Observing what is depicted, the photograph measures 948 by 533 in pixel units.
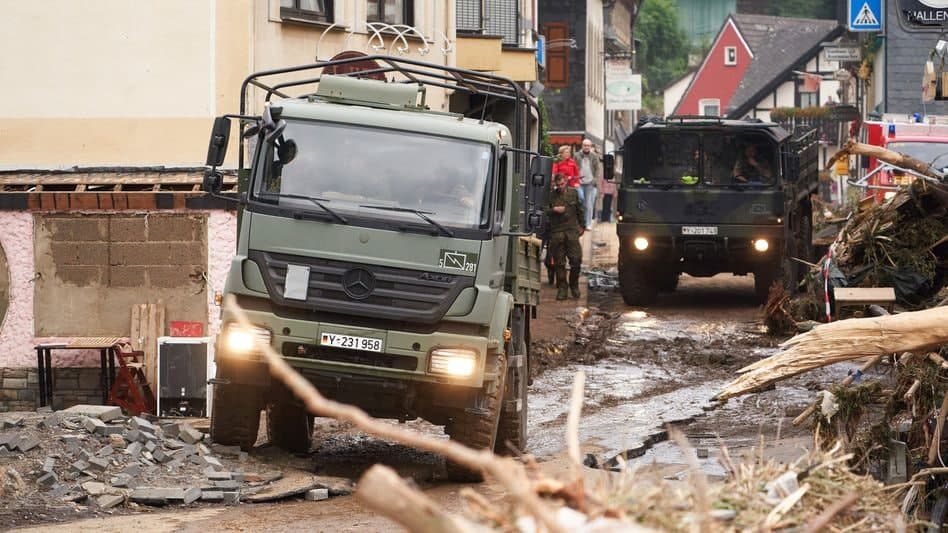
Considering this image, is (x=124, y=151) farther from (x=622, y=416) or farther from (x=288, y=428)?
(x=288, y=428)

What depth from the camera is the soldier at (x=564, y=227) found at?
2389 centimetres

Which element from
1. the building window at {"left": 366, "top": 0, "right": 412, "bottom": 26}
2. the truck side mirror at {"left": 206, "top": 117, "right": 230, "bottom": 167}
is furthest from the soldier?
the truck side mirror at {"left": 206, "top": 117, "right": 230, "bottom": 167}

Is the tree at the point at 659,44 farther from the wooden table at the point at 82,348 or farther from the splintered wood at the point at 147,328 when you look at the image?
the wooden table at the point at 82,348

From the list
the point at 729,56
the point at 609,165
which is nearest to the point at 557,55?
the point at 609,165

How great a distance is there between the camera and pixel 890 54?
3797 cm

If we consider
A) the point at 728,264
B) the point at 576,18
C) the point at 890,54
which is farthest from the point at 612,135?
the point at 728,264

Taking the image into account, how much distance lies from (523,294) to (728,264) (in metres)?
10.9

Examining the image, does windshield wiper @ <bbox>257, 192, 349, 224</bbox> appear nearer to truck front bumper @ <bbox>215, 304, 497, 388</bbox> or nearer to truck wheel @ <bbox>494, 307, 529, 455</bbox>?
truck front bumper @ <bbox>215, 304, 497, 388</bbox>

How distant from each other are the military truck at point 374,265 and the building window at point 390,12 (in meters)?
11.9

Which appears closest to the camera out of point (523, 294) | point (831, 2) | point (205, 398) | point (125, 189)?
point (523, 294)

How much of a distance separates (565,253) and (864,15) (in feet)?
28.4

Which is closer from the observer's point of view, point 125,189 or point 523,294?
point 523,294

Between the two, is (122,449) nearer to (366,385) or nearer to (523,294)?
(366,385)

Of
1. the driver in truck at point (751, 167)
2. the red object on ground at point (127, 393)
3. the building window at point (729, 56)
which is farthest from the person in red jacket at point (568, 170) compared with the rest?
the building window at point (729, 56)
